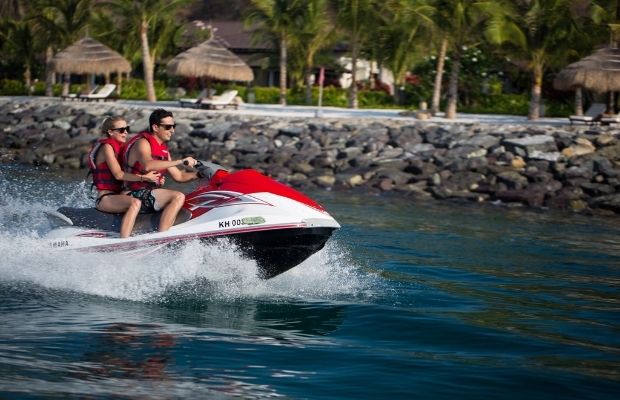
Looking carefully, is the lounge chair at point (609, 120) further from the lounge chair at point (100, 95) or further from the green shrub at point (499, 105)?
the lounge chair at point (100, 95)

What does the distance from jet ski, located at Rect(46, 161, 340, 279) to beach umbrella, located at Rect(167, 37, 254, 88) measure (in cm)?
2564

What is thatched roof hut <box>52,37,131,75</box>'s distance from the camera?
36.5 metres

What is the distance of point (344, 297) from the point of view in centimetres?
971

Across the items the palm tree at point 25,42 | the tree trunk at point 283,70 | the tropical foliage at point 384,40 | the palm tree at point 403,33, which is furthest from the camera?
the palm tree at point 25,42

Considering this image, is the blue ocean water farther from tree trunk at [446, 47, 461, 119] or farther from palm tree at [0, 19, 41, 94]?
palm tree at [0, 19, 41, 94]

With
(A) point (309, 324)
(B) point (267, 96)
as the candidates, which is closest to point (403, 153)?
(B) point (267, 96)

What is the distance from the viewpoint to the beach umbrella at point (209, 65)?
34.8 meters

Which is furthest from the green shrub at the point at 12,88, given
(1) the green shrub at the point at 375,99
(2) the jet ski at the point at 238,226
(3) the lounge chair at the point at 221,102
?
(2) the jet ski at the point at 238,226

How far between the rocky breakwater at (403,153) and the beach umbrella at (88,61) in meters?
6.33

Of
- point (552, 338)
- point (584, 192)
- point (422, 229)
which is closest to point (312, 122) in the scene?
point (584, 192)

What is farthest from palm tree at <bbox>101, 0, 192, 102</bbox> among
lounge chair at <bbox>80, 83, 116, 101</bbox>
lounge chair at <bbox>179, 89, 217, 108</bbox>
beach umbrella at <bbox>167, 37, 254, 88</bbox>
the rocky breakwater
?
the rocky breakwater

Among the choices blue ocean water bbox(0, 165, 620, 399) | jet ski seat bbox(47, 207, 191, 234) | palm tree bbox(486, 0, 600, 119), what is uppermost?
palm tree bbox(486, 0, 600, 119)

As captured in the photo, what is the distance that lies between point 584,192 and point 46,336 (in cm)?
1616

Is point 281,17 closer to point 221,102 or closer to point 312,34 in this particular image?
point 312,34
